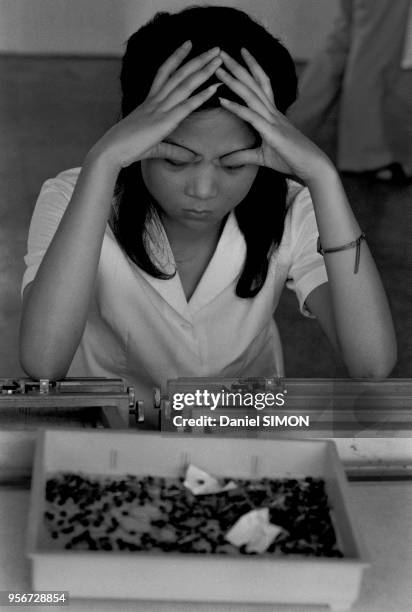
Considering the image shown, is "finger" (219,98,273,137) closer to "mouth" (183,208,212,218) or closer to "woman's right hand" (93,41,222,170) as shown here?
"woman's right hand" (93,41,222,170)

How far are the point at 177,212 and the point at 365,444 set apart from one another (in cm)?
43

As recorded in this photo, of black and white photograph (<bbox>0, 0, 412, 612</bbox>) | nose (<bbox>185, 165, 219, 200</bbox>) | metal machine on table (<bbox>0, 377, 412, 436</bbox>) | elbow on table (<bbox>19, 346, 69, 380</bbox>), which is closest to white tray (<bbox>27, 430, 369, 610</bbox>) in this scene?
black and white photograph (<bbox>0, 0, 412, 612</bbox>)

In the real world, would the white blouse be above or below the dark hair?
below

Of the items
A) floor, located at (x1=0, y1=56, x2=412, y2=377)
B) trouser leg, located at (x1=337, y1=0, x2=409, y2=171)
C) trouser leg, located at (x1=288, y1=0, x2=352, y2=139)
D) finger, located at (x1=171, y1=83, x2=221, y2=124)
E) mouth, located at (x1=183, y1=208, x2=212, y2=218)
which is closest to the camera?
finger, located at (x1=171, y1=83, x2=221, y2=124)

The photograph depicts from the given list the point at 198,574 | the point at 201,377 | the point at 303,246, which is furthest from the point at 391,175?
the point at 198,574

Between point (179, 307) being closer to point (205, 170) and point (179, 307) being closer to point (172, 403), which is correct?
point (205, 170)

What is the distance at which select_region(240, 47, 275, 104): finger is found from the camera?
1.24 m

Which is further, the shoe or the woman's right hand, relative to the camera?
the shoe

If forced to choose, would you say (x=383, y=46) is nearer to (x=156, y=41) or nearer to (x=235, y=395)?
(x=156, y=41)

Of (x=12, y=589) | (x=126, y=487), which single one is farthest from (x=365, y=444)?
(x=12, y=589)

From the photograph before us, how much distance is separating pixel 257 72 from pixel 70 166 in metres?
2.24

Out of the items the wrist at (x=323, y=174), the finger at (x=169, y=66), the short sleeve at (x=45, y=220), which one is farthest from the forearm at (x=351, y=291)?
the short sleeve at (x=45, y=220)

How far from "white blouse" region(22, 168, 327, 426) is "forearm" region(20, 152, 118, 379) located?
0.18 m

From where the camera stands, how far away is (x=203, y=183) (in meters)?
1.23
